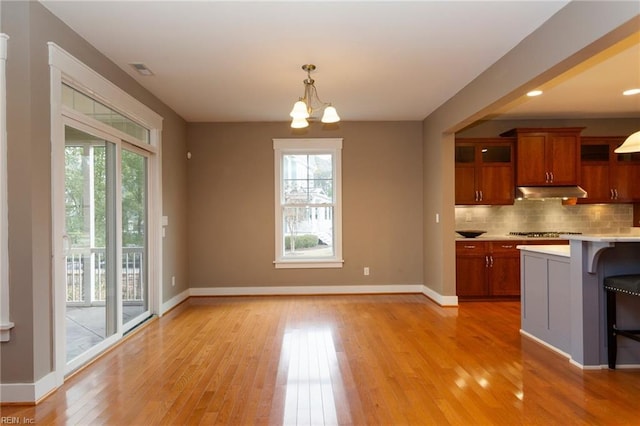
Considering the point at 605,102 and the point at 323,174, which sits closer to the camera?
the point at 605,102

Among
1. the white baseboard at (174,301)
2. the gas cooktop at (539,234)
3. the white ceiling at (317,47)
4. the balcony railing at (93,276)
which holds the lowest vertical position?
the white baseboard at (174,301)

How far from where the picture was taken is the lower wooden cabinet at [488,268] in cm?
562

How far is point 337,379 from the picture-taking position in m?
2.96

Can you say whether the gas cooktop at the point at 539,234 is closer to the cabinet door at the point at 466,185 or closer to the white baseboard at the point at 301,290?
the cabinet door at the point at 466,185

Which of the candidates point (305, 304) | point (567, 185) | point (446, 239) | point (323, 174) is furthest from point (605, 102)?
point (305, 304)

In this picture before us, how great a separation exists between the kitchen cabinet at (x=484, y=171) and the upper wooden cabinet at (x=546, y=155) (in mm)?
169

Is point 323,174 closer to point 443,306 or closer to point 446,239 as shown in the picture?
point 446,239

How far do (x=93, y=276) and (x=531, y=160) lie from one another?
5834 mm

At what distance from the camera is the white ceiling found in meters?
2.80

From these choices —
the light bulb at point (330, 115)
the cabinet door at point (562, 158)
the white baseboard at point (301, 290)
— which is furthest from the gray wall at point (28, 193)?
the cabinet door at point (562, 158)

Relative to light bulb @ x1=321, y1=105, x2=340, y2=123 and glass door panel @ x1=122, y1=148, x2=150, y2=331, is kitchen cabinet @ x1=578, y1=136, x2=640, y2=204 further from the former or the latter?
glass door panel @ x1=122, y1=148, x2=150, y2=331

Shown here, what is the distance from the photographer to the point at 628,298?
318 centimetres

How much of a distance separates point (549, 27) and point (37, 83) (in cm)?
368

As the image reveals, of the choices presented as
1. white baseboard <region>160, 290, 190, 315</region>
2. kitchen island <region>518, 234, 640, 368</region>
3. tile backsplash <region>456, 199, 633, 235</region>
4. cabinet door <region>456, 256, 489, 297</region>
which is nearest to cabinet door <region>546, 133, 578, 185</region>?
tile backsplash <region>456, 199, 633, 235</region>
